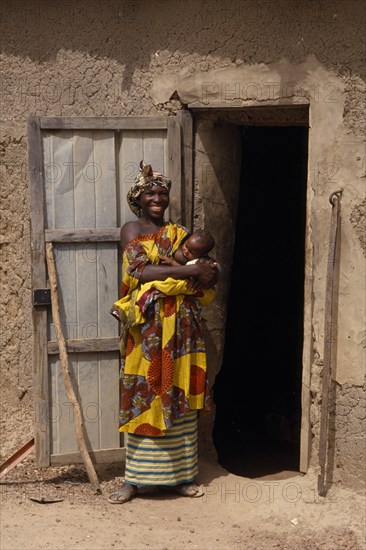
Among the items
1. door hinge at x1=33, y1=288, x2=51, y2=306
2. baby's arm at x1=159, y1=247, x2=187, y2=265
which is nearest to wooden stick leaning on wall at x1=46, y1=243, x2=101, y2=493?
door hinge at x1=33, y1=288, x2=51, y2=306

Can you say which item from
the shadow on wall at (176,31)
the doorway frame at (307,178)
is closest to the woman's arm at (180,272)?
the doorway frame at (307,178)

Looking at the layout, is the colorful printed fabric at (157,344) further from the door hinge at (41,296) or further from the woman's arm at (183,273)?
the door hinge at (41,296)

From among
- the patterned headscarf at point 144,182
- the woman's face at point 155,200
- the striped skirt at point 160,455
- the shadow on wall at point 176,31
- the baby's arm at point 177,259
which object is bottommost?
the striped skirt at point 160,455

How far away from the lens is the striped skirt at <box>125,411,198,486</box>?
5172mm

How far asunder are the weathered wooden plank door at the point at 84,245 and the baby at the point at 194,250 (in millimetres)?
437

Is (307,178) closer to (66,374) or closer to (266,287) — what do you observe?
(66,374)

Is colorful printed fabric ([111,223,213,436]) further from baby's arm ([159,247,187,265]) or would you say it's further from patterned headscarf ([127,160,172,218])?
patterned headscarf ([127,160,172,218])

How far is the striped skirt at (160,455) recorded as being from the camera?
5172 mm

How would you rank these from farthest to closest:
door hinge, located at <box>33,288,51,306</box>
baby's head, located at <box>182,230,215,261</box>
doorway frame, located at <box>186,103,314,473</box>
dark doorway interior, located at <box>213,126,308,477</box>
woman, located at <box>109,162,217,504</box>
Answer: dark doorway interior, located at <box>213,126,308,477</box> < door hinge, located at <box>33,288,51,306</box> < doorway frame, located at <box>186,103,314,473</box> < woman, located at <box>109,162,217,504</box> < baby's head, located at <box>182,230,215,261</box>

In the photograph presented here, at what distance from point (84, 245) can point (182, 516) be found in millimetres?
1749

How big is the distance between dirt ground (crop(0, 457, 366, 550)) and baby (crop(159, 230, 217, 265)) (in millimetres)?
1491

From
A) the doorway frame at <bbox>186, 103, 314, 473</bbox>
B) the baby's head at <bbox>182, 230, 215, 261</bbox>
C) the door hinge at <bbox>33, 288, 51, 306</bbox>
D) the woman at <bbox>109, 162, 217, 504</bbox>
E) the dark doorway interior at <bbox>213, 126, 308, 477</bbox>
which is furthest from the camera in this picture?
the dark doorway interior at <bbox>213, 126, 308, 477</bbox>

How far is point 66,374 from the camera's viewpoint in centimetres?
529

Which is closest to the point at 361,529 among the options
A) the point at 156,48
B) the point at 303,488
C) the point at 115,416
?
the point at 303,488
